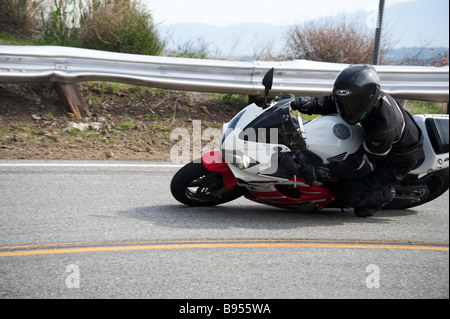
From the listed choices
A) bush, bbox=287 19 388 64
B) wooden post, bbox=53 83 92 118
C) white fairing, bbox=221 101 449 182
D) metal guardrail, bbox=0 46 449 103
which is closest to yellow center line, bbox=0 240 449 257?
white fairing, bbox=221 101 449 182

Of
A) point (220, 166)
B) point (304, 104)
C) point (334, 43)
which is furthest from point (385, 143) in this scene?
point (334, 43)

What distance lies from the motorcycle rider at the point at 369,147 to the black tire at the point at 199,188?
88 cm

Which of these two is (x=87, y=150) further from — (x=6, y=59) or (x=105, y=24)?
(x=105, y=24)

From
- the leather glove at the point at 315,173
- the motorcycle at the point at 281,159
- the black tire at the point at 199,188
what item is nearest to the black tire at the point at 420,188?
the motorcycle at the point at 281,159

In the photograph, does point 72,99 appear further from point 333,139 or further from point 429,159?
point 429,159

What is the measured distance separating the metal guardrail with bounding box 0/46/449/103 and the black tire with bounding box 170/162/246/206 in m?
3.43

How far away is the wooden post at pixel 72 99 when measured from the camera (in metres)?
8.52

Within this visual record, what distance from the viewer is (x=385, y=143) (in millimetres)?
4809

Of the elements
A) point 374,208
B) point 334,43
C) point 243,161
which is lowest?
point 374,208

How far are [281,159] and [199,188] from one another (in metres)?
0.98

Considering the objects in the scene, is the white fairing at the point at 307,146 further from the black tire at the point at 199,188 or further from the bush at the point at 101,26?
the bush at the point at 101,26

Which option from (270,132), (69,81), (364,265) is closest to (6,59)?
(69,81)

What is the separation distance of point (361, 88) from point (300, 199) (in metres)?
1.24
